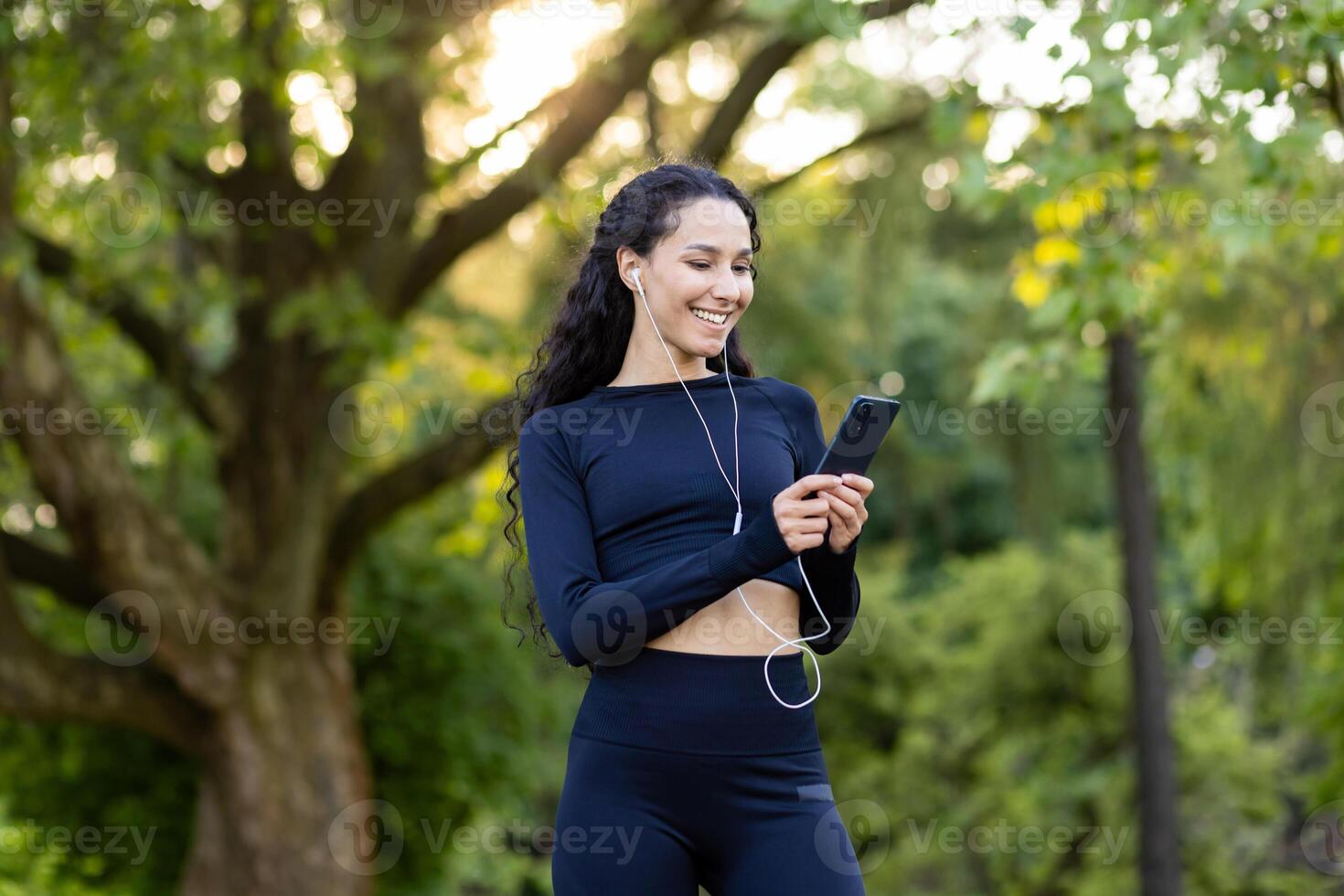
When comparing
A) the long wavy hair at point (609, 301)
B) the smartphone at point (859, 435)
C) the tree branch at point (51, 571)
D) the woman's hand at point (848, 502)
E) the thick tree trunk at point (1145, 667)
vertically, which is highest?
the long wavy hair at point (609, 301)

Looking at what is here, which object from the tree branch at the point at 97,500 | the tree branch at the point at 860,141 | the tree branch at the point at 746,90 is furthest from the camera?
the tree branch at the point at 860,141

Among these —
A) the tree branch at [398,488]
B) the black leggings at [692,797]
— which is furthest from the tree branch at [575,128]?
the black leggings at [692,797]

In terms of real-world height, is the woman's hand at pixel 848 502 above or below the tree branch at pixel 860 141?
below

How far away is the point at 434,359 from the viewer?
11977mm

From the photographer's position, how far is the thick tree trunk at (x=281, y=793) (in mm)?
7598

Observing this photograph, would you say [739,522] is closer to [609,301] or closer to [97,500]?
[609,301]

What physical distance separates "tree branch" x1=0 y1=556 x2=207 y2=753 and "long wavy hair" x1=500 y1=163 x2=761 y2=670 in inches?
191

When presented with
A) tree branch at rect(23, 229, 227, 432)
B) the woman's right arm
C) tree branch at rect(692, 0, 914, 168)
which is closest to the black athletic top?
the woman's right arm

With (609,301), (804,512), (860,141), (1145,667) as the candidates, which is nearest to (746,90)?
(860,141)

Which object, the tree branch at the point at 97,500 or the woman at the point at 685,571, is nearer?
the woman at the point at 685,571

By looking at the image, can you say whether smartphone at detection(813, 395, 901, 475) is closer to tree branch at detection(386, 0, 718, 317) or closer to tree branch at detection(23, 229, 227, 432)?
tree branch at detection(386, 0, 718, 317)

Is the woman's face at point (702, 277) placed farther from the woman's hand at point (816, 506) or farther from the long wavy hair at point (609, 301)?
the woman's hand at point (816, 506)

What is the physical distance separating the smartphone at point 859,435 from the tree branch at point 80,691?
565cm

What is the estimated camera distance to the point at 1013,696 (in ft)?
44.1
